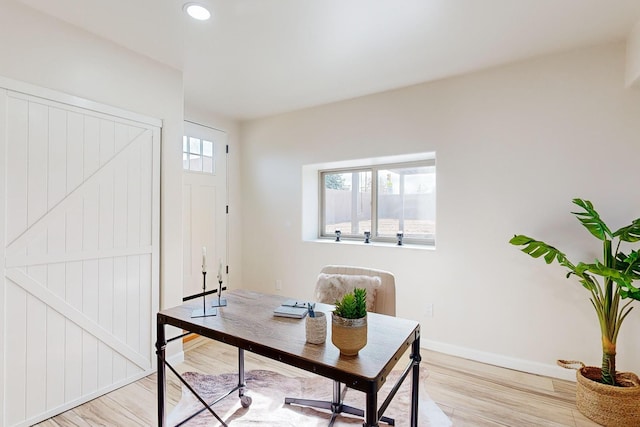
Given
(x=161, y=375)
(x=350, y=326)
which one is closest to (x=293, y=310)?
(x=350, y=326)

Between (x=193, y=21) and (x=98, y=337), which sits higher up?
(x=193, y=21)

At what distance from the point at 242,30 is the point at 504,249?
2.65 m

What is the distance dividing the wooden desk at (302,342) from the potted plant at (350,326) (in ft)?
0.16

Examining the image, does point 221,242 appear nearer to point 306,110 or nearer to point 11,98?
point 306,110

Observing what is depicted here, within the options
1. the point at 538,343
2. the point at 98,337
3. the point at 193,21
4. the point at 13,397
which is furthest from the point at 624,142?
the point at 13,397

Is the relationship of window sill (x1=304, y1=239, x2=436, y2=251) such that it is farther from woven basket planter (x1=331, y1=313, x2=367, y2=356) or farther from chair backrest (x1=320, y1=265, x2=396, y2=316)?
woven basket planter (x1=331, y1=313, x2=367, y2=356)

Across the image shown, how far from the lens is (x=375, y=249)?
336 centimetres

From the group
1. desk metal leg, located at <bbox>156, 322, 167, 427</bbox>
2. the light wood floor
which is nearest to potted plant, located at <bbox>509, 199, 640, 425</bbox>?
the light wood floor

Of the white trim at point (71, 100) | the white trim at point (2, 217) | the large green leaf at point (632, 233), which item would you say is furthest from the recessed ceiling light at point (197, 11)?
the large green leaf at point (632, 233)

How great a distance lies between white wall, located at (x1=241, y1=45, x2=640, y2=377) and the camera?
2316 millimetres

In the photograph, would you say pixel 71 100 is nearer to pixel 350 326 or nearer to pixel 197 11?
pixel 197 11

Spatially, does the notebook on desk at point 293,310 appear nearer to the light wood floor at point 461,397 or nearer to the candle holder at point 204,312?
the candle holder at point 204,312

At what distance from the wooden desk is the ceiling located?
181 centimetres

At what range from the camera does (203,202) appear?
385cm
